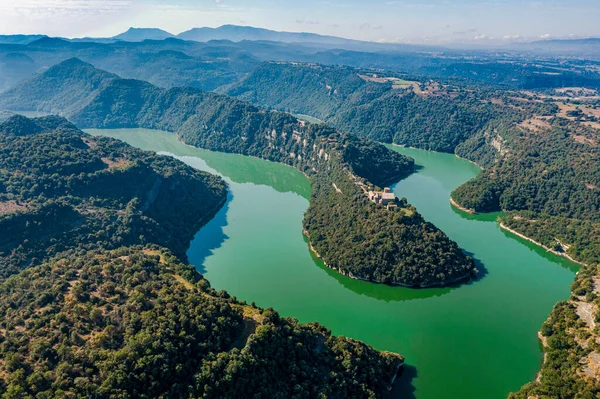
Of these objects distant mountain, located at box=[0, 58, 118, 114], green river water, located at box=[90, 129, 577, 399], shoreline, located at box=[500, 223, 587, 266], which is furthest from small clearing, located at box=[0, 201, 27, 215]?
distant mountain, located at box=[0, 58, 118, 114]

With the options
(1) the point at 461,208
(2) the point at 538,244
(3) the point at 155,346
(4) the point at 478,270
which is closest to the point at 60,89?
(1) the point at 461,208

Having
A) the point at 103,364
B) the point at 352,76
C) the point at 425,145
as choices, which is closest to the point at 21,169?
the point at 103,364

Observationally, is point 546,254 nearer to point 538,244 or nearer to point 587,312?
point 538,244

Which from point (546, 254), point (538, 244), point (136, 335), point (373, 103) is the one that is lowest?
point (546, 254)

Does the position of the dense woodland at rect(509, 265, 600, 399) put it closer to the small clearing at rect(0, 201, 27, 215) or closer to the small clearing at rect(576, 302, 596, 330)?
the small clearing at rect(576, 302, 596, 330)

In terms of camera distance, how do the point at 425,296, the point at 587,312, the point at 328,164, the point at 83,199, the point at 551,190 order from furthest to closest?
1. the point at 328,164
2. the point at 551,190
3. the point at 83,199
4. the point at 425,296
5. the point at 587,312

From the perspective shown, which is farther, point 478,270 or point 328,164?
point 328,164
